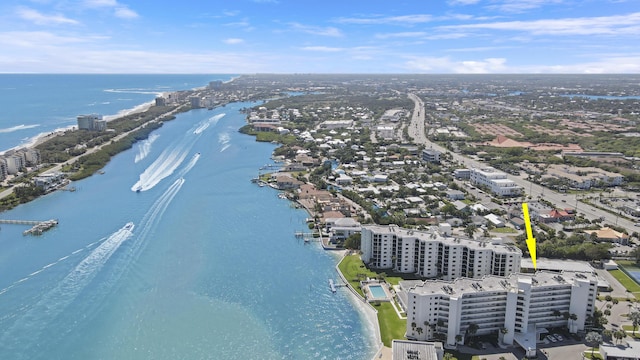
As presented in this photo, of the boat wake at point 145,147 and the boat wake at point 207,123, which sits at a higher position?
the boat wake at point 207,123

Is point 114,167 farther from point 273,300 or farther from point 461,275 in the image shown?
point 461,275

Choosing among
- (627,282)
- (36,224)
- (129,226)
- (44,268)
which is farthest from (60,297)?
(627,282)

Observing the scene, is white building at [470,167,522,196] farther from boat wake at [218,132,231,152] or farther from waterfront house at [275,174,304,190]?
boat wake at [218,132,231,152]

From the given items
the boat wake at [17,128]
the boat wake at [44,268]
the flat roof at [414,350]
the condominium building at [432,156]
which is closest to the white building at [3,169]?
the boat wake at [44,268]

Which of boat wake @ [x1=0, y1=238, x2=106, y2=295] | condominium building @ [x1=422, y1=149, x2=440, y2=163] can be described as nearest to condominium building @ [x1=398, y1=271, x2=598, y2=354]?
boat wake @ [x1=0, y1=238, x2=106, y2=295]

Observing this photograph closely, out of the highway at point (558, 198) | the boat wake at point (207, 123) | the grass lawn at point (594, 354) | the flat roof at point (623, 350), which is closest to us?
the flat roof at point (623, 350)

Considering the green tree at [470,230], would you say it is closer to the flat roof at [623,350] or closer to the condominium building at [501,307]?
the condominium building at [501,307]

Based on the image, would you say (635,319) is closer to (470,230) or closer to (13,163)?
(470,230)
